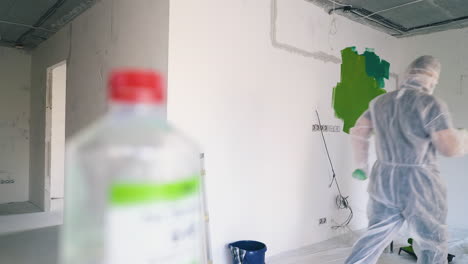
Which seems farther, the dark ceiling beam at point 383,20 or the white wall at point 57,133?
the white wall at point 57,133

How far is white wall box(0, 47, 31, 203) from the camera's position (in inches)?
193

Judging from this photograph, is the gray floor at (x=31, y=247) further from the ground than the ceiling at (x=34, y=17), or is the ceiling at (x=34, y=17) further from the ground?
the ceiling at (x=34, y=17)

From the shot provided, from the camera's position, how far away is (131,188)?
17.6 inches

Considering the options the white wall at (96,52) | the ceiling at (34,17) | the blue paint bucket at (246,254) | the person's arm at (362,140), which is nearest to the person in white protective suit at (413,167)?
the person's arm at (362,140)

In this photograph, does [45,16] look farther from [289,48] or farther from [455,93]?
[455,93]

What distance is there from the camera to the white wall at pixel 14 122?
491 cm

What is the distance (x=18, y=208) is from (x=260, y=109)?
4.09m

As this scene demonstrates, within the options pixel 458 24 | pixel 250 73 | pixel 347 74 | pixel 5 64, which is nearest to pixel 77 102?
pixel 250 73

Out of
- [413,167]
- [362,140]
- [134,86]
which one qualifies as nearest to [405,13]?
[362,140]

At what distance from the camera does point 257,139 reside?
2.65 m

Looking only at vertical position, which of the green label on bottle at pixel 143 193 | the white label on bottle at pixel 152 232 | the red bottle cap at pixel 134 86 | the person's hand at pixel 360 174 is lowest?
the person's hand at pixel 360 174

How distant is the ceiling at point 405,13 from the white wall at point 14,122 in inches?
184

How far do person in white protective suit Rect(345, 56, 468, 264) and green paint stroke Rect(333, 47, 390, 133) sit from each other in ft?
3.60

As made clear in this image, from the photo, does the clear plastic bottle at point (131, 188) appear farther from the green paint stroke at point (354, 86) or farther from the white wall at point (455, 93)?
the white wall at point (455, 93)
